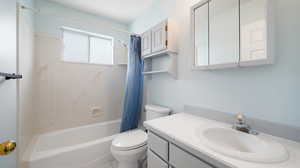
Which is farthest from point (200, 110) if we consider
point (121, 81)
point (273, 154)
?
point (121, 81)

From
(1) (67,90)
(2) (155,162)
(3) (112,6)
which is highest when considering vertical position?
(3) (112,6)

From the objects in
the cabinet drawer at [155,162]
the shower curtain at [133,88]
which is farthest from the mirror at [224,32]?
the shower curtain at [133,88]

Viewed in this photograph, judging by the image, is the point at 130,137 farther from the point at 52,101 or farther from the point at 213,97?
the point at 52,101

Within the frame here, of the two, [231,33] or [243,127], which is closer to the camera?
[243,127]

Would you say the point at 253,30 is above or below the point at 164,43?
below

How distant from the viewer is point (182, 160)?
27.9 inches

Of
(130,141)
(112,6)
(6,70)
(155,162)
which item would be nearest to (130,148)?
(130,141)

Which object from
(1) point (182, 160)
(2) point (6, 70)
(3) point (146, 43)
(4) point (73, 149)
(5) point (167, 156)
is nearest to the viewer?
(2) point (6, 70)

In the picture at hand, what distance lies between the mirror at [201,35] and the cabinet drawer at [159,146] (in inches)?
32.2

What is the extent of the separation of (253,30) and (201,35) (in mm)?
426

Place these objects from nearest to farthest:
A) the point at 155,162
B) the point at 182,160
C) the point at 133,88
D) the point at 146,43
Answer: the point at 182,160, the point at 155,162, the point at 146,43, the point at 133,88

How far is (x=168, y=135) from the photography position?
0.80 m

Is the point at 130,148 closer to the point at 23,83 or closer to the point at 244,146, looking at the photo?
the point at 244,146

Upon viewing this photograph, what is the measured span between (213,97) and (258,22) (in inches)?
25.6
